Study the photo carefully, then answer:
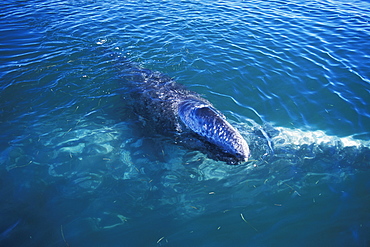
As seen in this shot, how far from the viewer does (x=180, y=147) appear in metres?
6.33

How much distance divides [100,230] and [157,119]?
125 inches

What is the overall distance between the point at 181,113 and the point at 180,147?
0.97 metres

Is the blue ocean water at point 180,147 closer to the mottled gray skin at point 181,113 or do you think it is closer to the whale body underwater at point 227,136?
the whale body underwater at point 227,136

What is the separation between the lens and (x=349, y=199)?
17.5 ft

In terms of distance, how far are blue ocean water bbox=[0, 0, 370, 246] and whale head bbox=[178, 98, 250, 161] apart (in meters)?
0.50

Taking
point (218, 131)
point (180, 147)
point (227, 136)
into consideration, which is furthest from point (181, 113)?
point (227, 136)

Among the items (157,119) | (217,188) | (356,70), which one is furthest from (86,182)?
(356,70)

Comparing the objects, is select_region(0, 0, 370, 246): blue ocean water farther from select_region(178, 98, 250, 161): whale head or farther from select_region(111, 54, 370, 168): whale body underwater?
select_region(178, 98, 250, 161): whale head

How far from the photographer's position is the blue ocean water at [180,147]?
4.87 meters

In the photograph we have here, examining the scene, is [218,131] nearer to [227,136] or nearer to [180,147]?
[227,136]

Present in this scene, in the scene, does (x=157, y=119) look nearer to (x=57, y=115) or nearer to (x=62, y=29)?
(x=57, y=115)

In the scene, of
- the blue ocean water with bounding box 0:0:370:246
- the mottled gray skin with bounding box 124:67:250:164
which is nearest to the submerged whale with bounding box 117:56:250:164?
the mottled gray skin with bounding box 124:67:250:164

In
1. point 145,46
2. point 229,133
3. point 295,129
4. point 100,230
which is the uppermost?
point 145,46

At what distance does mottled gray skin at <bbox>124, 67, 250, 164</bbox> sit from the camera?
5686 millimetres
